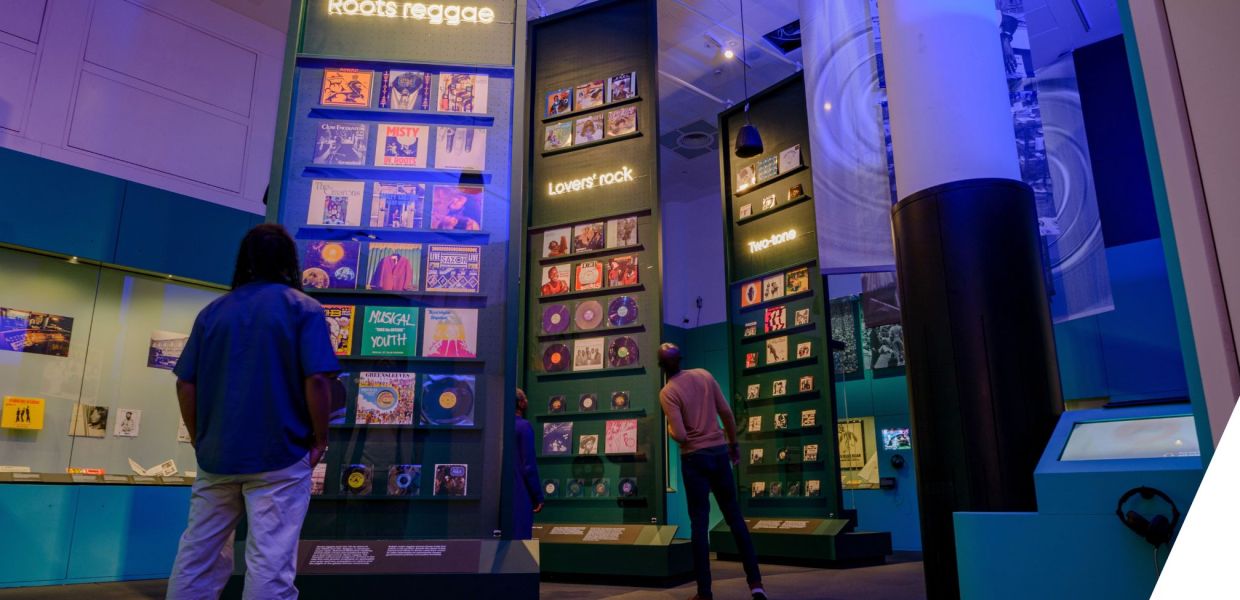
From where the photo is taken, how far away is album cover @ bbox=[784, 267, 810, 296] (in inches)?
288

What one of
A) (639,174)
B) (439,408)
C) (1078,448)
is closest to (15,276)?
(439,408)

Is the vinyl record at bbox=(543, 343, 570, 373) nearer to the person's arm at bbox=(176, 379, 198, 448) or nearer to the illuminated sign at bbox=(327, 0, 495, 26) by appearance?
the illuminated sign at bbox=(327, 0, 495, 26)

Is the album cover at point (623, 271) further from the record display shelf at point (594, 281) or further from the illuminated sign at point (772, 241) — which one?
the illuminated sign at point (772, 241)

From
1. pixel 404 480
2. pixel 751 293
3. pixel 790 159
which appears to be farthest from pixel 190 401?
pixel 790 159

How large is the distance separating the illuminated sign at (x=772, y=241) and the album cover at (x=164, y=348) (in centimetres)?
544

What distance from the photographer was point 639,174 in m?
6.34

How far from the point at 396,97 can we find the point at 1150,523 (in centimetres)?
365

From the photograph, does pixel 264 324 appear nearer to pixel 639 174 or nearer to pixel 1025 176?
pixel 639 174

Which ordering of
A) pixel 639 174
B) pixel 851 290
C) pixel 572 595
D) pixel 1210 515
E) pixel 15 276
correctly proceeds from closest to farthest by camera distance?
pixel 1210 515 < pixel 572 595 < pixel 15 276 < pixel 639 174 < pixel 851 290

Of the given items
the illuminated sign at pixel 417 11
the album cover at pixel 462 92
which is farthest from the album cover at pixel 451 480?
the illuminated sign at pixel 417 11

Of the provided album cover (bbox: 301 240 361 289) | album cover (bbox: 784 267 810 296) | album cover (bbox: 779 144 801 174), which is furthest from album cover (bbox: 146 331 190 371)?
album cover (bbox: 779 144 801 174)

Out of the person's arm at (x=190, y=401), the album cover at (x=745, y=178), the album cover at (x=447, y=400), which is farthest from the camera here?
the album cover at (x=745, y=178)

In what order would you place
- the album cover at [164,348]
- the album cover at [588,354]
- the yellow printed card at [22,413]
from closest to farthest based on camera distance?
the yellow printed card at [22,413] → the album cover at [588,354] → the album cover at [164,348]

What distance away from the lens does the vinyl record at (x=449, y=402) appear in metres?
3.63
